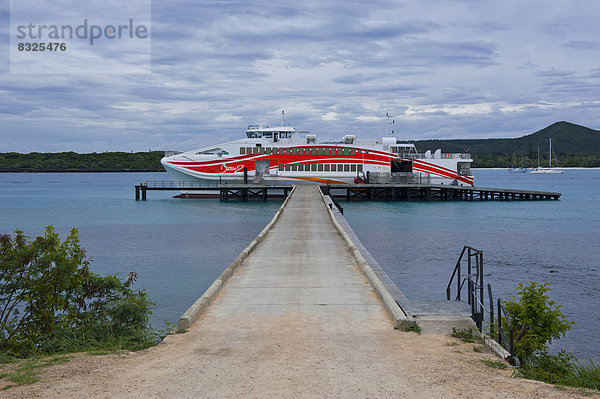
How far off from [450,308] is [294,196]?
35.2 metres

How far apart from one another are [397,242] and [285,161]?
111 feet

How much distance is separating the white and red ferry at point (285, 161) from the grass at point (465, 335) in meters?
53.8

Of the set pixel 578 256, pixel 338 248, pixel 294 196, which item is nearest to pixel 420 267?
pixel 338 248

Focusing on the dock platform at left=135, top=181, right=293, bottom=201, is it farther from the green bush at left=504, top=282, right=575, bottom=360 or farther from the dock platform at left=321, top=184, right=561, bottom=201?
the green bush at left=504, top=282, right=575, bottom=360

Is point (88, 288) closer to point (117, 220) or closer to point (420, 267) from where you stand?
point (420, 267)

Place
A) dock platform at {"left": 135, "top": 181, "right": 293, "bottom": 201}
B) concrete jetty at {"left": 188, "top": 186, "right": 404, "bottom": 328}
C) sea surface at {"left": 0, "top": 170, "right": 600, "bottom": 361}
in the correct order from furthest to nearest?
dock platform at {"left": 135, "top": 181, "right": 293, "bottom": 201} → sea surface at {"left": 0, "top": 170, "right": 600, "bottom": 361} → concrete jetty at {"left": 188, "top": 186, "right": 404, "bottom": 328}

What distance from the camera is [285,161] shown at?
6444cm

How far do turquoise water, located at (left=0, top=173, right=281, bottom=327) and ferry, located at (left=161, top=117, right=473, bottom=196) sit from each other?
11.1 ft

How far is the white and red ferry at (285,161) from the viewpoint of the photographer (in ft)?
211

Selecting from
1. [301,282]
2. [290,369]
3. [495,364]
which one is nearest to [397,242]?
[301,282]

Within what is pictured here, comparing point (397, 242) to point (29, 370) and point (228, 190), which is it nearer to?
point (29, 370)

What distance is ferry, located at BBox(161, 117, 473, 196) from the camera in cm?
6431

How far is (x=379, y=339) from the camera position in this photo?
951cm

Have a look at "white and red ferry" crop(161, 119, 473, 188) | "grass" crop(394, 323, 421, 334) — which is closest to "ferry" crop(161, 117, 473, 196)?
"white and red ferry" crop(161, 119, 473, 188)
